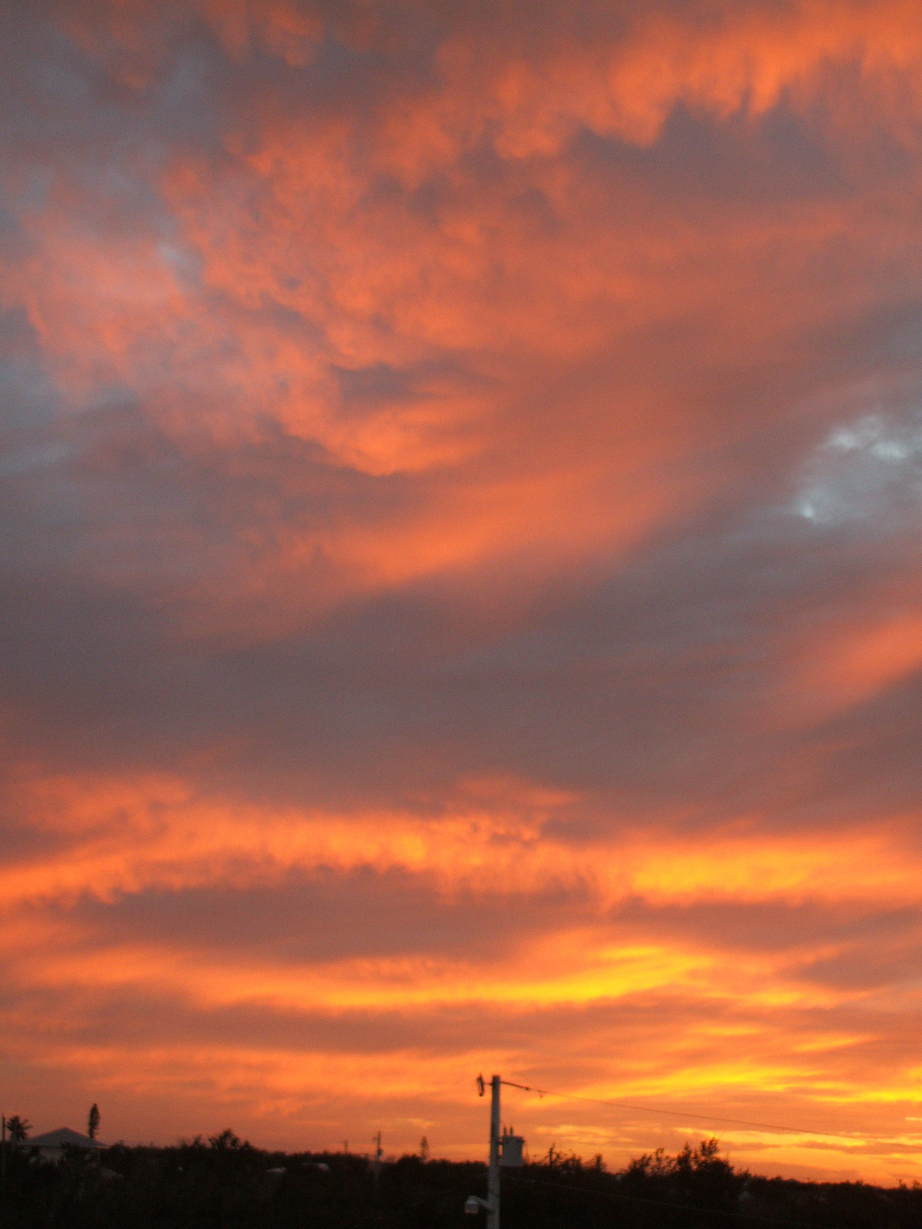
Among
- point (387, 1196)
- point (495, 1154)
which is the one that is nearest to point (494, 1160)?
point (495, 1154)

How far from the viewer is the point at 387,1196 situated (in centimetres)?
6975

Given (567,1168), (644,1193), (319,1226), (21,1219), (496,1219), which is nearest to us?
(496,1219)

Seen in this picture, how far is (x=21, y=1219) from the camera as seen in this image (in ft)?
174

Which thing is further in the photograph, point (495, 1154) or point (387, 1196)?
point (387, 1196)

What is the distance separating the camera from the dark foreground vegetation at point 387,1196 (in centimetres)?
5725

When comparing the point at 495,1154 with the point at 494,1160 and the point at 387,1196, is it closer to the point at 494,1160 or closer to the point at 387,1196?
the point at 494,1160

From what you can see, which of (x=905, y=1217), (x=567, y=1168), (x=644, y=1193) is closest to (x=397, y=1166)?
(x=567, y=1168)

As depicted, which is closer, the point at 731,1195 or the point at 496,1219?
the point at 496,1219

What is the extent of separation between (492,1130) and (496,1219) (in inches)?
129

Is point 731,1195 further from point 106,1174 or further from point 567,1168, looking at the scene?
point 106,1174

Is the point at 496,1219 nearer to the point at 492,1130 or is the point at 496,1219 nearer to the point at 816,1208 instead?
the point at 492,1130

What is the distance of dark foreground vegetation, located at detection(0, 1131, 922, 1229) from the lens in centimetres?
5725

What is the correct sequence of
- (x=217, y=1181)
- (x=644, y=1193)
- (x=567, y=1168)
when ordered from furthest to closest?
(x=567, y=1168) → (x=644, y=1193) → (x=217, y=1181)

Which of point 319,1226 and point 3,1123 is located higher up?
point 3,1123
